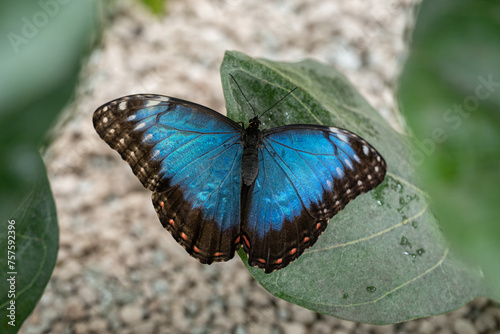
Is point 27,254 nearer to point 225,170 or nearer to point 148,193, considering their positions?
point 225,170

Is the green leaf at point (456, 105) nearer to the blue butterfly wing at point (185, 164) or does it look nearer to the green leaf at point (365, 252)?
the green leaf at point (365, 252)

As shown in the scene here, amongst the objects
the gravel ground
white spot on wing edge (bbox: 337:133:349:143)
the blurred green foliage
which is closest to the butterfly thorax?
white spot on wing edge (bbox: 337:133:349:143)

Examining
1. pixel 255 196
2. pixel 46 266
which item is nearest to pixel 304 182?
pixel 255 196

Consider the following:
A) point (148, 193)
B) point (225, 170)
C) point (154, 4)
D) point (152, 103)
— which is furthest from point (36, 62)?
point (148, 193)

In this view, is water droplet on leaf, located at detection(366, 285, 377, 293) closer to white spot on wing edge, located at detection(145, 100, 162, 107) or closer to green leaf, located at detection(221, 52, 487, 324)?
green leaf, located at detection(221, 52, 487, 324)

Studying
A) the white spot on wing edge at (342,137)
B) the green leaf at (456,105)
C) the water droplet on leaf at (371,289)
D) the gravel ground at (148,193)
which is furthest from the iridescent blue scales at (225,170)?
the green leaf at (456,105)

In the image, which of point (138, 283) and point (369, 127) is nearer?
point (369, 127)

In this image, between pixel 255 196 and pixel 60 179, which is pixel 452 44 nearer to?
pixel 255 196
